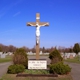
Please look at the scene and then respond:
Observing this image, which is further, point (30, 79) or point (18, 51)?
A: point (18, 51)

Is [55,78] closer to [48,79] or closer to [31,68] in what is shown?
[48,79]

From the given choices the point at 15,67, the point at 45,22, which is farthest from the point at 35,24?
the point at 15,67

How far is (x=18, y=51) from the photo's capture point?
1694cm

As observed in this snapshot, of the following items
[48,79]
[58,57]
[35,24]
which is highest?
[35,24]

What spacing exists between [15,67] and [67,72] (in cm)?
386

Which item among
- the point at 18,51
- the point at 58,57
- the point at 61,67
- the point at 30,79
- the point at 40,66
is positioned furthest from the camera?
the point at 58,57

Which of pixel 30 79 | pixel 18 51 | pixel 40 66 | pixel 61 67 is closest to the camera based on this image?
pixel 30 79

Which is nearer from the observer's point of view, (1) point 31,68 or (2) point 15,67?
(2) point 15,67

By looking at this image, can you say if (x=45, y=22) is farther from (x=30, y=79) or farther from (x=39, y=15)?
(x=30, y=79)

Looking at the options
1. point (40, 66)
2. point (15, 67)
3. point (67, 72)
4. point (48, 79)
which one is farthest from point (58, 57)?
point (48, 79)

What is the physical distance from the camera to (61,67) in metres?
13.6

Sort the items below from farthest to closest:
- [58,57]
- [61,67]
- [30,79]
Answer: [58,57]
[61,67]
[30,79]

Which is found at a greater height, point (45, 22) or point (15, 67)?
point (45, 22)

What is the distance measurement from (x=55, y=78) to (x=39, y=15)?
7.57 meters
